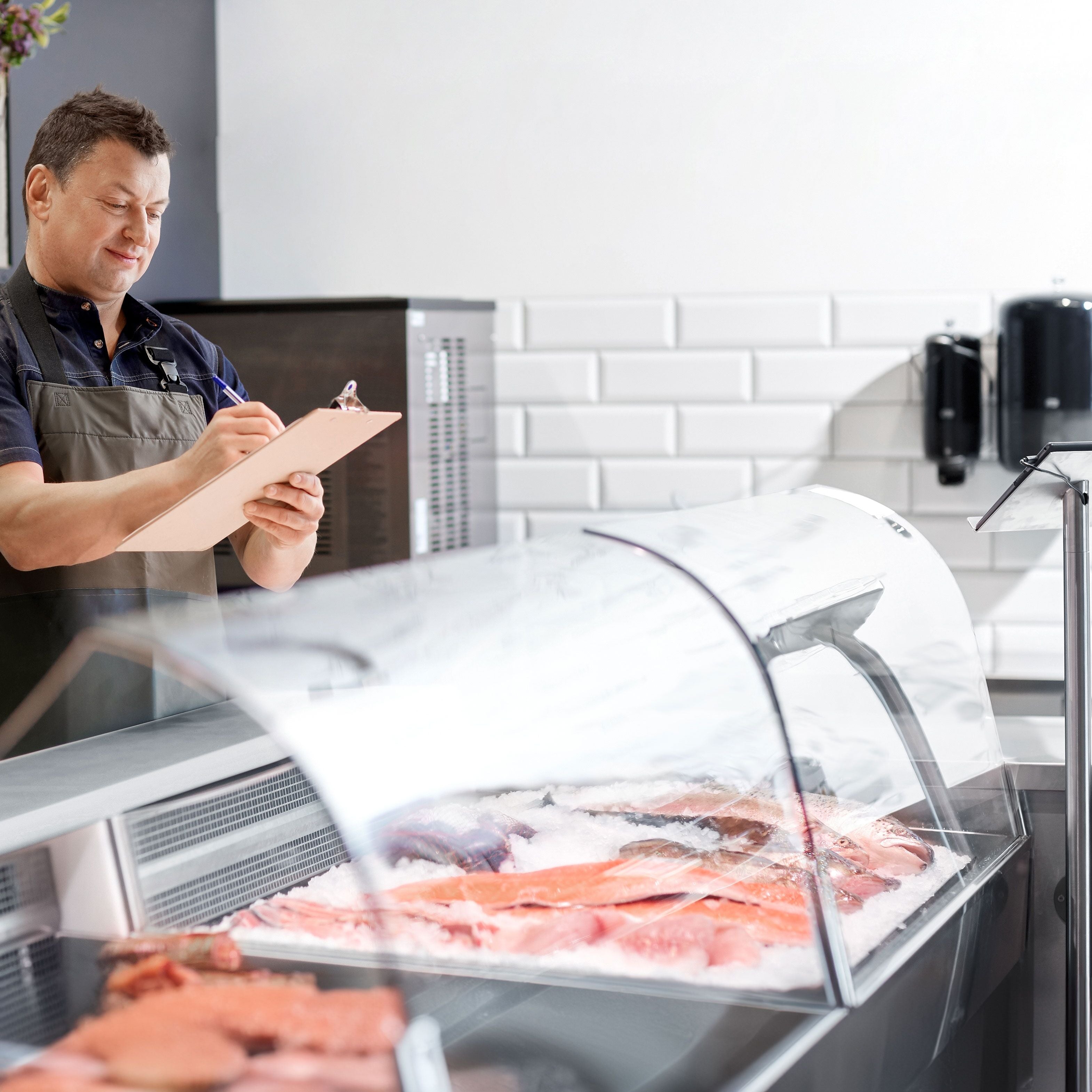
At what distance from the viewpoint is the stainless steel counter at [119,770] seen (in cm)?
88

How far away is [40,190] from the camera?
54.7 inches

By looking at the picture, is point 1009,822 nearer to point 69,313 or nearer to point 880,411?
point 69,313

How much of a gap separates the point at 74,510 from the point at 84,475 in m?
0.25

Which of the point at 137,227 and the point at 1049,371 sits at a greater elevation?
the point at 137,227

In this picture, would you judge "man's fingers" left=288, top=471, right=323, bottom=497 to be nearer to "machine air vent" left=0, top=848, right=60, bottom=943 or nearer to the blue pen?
"machine air vent" left=0, top=848, right=60, bottom=943

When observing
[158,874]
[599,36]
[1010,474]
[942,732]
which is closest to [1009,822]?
[942,732]

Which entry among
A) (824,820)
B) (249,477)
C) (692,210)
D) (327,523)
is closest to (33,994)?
(249,477)

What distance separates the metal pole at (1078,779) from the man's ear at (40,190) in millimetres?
1099

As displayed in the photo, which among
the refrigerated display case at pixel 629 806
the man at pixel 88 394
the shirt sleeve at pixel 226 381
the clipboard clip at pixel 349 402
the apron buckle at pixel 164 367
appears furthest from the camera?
the shirt sleeve at pixel 226 381

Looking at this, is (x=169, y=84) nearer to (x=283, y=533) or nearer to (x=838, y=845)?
(x=283, y=533)

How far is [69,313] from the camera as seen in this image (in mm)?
1406

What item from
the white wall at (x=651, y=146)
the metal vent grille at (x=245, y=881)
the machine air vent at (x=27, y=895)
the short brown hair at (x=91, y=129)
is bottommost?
the metal vent grille at (x=245, y=881)

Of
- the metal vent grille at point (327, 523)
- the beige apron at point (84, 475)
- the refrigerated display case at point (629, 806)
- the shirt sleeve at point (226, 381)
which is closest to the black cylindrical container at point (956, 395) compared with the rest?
the metal vent grille at point (327, 523)

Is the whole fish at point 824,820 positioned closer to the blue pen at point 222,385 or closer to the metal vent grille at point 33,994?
the metal vent grille at point 33,994
